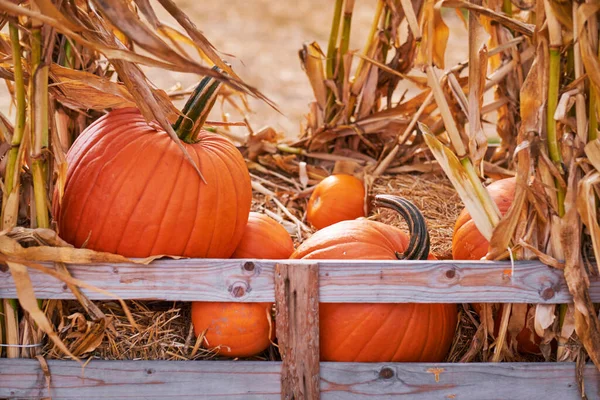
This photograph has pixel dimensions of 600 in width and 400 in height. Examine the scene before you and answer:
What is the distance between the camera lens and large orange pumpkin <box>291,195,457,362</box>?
1.83 meters

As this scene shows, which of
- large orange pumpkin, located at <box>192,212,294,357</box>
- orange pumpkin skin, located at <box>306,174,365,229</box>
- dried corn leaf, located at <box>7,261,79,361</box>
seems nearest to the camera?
dried corn leaf, located at <box>7,261,79,361</box>

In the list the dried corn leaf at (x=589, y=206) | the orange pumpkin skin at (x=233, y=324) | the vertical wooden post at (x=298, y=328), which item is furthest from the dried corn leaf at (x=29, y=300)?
the dried corn leaf at (x=589, y=206)

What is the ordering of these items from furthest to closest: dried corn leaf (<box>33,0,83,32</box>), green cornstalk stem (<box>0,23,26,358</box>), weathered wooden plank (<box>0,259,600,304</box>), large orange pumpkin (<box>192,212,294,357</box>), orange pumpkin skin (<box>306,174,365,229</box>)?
orange pumpkin skin (<box>306,174,365,229</box>) < large orange pumpkin (<box>192,212,294,357</box>) < weathered wooden plank (<box>0,259,600,304</box>) < green cornstalk stem (<box>0,23,26,358</box>) < dried corn leaf (<box>33,0,83,32</box>)

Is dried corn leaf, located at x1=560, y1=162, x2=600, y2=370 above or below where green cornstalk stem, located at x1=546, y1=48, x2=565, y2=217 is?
below

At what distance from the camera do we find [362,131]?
3.12 meters

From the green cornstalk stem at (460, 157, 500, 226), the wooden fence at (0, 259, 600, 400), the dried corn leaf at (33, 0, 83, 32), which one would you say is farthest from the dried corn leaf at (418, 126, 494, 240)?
the dried corn leaf at (33, 0, 83, 32)

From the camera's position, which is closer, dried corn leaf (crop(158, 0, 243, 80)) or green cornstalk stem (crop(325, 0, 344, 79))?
dried corn leaf (crop(158, 0, 243, 80))

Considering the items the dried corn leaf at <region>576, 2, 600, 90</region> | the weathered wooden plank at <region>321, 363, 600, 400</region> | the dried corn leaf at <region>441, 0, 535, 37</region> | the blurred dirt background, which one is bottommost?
the weathered wooden plank at <region>321, 363, 600, 400</region>

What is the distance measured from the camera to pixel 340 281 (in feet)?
5.75

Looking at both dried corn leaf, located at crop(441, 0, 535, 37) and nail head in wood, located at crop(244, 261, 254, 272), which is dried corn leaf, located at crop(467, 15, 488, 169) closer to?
dried corn leaf, located at crop(441, 0, 535, 37)

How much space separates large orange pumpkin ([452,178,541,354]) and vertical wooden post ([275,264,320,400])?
0.54 meters

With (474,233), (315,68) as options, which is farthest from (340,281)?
(315,68)

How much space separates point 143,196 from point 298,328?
52 cm

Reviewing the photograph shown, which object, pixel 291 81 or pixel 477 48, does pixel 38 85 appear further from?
pixel 291 81
